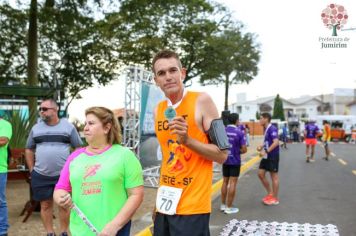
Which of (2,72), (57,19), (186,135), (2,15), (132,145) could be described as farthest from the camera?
(2,72)

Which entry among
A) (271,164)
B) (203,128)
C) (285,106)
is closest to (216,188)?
(271,164)

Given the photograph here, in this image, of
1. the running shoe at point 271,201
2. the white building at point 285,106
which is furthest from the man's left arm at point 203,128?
the white building at point 285,106

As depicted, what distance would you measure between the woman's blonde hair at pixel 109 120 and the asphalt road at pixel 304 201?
389 centimetres

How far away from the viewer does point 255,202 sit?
29.5 feet

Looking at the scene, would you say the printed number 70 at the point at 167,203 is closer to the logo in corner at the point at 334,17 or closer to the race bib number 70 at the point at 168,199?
the race bib number 70 at the point at 168,199

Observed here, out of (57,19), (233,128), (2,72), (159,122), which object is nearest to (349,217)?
(233,128)

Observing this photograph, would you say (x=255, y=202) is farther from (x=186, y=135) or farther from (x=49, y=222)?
(x=186, y=135)

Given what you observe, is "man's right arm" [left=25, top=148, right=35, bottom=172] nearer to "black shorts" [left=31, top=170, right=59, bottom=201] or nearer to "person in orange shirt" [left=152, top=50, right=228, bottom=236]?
"black shorts" [left=31, top=170, right=59, bottom=201]

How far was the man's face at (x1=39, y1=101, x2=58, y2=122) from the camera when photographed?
543 cm

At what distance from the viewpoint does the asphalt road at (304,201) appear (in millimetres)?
7215

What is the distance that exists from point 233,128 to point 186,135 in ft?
18.1

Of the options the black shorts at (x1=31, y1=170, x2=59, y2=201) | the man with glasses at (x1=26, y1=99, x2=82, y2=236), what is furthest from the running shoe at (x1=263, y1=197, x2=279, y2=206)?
the black shorts at (x1=31, y1=170, x2=59, y2=201)

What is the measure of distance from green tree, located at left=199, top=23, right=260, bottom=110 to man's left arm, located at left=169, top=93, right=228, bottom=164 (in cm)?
2619

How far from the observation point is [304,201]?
903 cm
